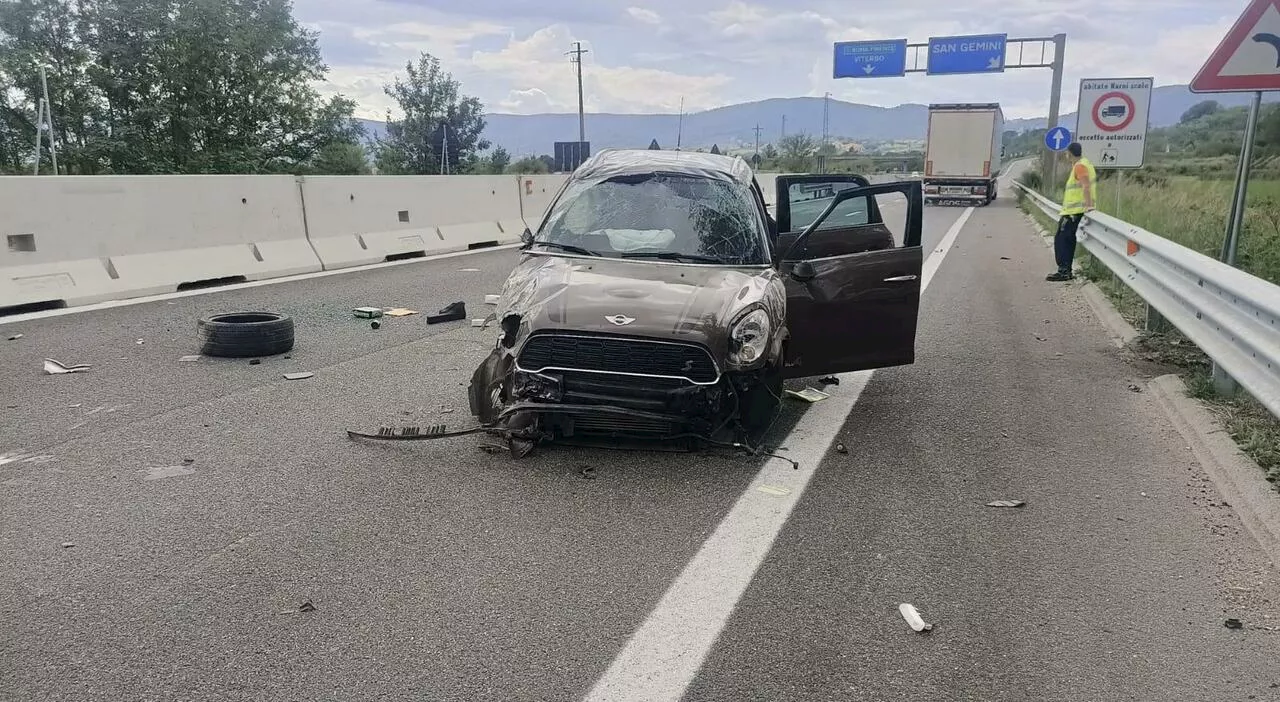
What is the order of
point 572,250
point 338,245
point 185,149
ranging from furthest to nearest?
1. point 185,149
2. point 338,245
3. point 572,250

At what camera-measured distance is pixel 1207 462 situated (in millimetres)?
4938

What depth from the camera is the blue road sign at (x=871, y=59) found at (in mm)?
38375

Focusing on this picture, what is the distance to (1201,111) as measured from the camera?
329 ft

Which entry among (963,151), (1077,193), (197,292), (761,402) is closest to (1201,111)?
(963,151)

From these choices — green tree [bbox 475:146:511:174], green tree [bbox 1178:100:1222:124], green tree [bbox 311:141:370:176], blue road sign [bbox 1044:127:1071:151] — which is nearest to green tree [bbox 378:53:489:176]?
green tree [bbox 475:146:511:174]

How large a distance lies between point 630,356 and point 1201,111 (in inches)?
4641

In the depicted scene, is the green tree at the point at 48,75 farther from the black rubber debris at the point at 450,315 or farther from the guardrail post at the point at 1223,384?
the guardrail post at the point at 1223,384

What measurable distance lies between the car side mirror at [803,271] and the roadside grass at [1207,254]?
2.56 m

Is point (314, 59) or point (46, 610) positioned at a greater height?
point (314, 59)

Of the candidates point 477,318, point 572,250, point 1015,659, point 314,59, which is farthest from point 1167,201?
point 314,59

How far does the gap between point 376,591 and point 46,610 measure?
3.78ft

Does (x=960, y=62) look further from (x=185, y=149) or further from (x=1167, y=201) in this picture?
(x=185, y=149)

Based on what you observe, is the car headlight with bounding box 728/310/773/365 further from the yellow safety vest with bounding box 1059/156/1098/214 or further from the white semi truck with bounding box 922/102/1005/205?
the white semi truck with bounding box 922/102/1005/205

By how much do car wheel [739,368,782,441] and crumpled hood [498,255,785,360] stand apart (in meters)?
0.32
